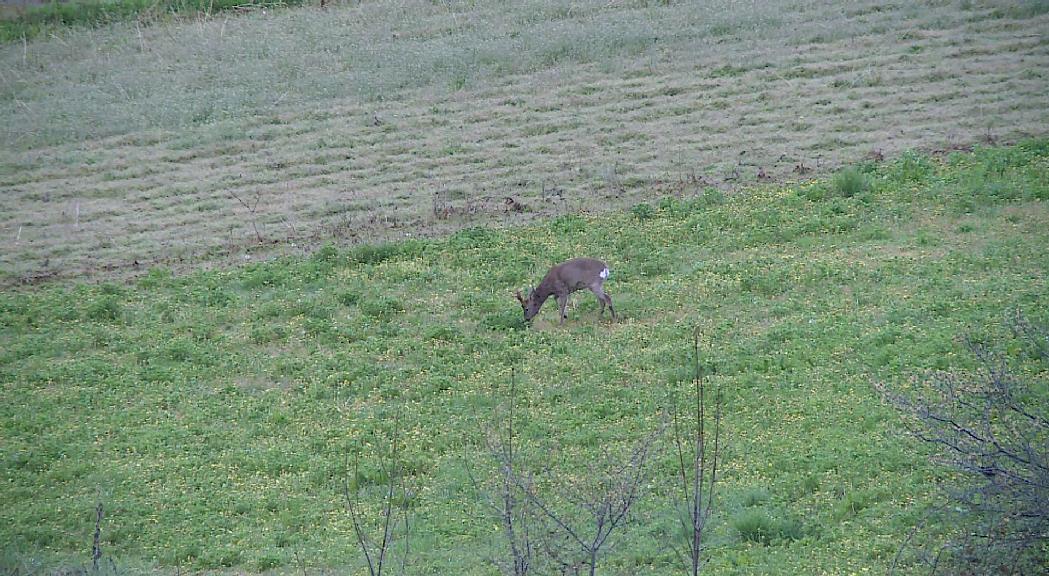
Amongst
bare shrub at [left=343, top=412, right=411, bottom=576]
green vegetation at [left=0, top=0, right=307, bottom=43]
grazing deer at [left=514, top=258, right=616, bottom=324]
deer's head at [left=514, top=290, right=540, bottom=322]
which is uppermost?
green vegetation at [left=0, top=0, right=307, bottom=43]

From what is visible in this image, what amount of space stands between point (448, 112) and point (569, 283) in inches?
478

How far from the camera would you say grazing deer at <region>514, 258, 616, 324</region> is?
17.9 m

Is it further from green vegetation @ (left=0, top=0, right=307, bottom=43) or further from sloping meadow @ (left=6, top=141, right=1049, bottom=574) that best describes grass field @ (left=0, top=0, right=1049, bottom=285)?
sloping meadow @ (left=6, top=141, right=1049, bottom=574)

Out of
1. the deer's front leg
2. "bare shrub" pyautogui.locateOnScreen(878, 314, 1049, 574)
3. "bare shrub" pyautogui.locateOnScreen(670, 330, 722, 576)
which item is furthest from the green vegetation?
"bare shrub" pyautogui.locateOnScreen(878, 314, 1049, 574)

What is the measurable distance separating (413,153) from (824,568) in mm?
18415

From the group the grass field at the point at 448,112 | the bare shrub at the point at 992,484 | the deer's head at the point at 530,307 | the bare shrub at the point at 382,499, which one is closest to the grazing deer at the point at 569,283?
the deer's head at the point at 530,307

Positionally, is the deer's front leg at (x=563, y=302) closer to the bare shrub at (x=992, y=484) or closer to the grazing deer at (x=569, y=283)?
the grazing deer at (x=569, y=283)

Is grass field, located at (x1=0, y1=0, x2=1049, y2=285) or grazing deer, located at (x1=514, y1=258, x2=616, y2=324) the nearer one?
grazing deer, located at (x1=514, y1=258, x2=616, y2=324)

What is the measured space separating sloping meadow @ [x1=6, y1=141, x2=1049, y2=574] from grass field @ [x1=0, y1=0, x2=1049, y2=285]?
205cm

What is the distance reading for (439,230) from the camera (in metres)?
23.1

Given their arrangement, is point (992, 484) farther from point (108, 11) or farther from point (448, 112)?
point (108, 11)

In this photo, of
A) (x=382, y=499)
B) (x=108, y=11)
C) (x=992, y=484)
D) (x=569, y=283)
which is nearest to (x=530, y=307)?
(x=569, y=283)

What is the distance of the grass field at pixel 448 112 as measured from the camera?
24.1m

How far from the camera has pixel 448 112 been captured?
1145 inches
